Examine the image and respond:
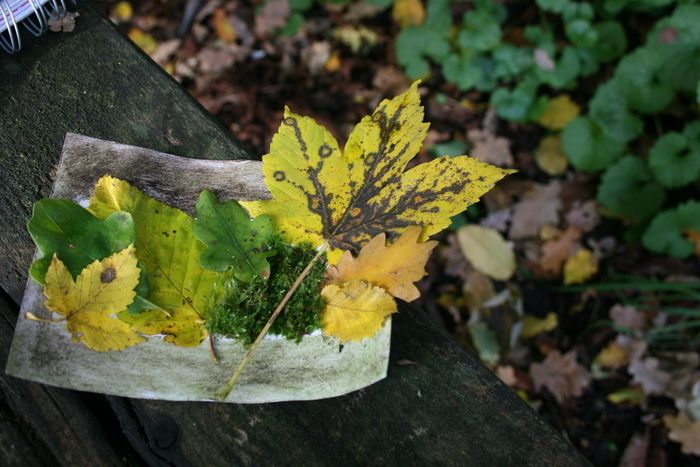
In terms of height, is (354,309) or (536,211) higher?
(354,309)

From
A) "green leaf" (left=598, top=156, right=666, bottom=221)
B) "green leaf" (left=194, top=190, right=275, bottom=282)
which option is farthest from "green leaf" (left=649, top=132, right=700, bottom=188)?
"green leaf" (left=194, top=190, right=275, bottom=282)

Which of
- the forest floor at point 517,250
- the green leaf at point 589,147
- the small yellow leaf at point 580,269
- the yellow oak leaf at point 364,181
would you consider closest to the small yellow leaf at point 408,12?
the forest floor at point 517,250

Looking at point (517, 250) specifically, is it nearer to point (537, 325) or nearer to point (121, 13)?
point (537, 325)

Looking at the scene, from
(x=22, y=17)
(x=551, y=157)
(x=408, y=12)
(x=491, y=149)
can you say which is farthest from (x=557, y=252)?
(x=22, y=17)

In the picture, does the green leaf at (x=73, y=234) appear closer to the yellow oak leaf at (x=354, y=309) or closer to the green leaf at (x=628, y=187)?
the yellow oak leaf at (x=354, y=309)

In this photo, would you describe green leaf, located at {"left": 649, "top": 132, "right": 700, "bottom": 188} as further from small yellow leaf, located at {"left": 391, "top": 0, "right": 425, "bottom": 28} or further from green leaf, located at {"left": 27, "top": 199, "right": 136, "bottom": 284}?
green leaf, located at {"left": 27, "top": 199, "right": 136, "bottom": 284}
